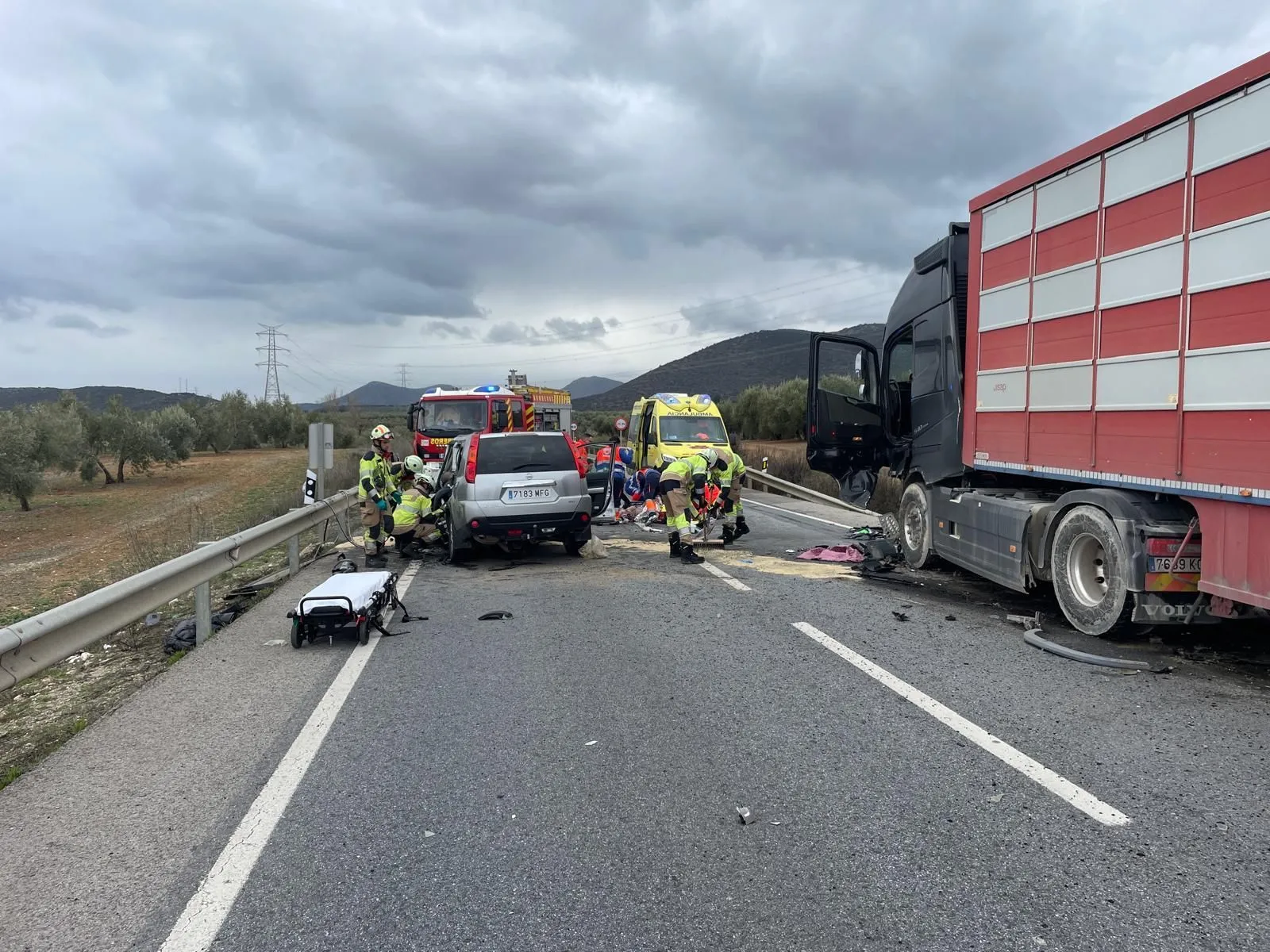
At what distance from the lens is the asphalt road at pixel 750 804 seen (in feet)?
9.27

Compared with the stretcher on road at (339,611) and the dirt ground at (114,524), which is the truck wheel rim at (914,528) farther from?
the dirt ground at (114,524)

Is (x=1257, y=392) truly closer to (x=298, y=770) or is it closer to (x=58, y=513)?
(x=298, y=770)

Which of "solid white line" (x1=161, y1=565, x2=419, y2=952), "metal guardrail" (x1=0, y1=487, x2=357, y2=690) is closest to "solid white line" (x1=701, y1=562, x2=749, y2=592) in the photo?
"solid white line" (x1=161, y1=565, x2=419, y2=952)

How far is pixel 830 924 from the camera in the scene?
280 centimetres

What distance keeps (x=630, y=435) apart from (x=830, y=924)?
21.4 metres

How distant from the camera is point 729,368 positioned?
358ft

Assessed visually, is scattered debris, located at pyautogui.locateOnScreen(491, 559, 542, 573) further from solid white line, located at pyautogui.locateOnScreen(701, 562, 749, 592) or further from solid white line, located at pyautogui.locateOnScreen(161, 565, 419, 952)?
solid white line, located at pyautogui.locateOnScreen(161, 565, 419, 952)

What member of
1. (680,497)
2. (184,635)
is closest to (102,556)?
(184,635)

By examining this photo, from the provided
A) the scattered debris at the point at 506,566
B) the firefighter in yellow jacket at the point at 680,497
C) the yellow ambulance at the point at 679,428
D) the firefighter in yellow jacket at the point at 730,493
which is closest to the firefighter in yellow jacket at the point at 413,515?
the scattered debris at the point at 506,566

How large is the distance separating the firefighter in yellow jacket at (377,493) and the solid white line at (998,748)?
21.6ft

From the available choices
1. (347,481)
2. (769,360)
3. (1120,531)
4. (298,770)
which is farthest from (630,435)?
(769,360)

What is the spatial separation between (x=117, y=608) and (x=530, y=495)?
5.47 m

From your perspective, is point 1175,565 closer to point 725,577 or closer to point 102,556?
point 725,577

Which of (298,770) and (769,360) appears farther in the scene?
(769,360)
